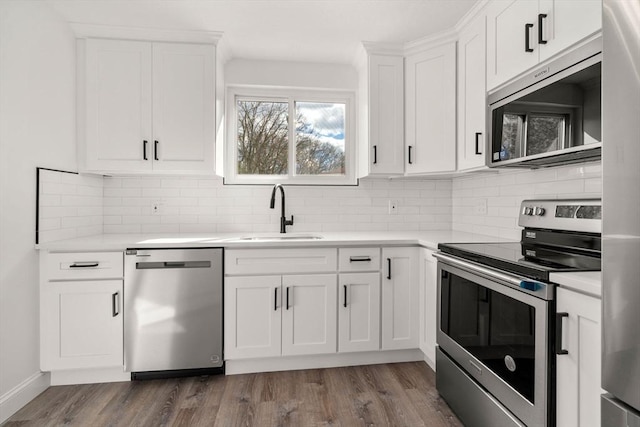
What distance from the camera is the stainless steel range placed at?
1250mm

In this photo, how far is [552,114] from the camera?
1.54 m

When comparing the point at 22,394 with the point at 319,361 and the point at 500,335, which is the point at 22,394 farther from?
the point at 500,335

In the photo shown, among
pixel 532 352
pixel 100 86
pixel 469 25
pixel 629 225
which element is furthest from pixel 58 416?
pixel 469 25

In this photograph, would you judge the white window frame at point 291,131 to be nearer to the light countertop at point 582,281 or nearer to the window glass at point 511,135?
the window glass at point 511,135

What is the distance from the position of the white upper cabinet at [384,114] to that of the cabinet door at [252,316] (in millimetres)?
1164

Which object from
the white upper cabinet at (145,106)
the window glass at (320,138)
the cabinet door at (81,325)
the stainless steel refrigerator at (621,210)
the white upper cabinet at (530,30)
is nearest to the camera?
the stainless steel refrigerator at (621,210)

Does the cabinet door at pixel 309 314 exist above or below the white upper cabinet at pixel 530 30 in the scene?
below

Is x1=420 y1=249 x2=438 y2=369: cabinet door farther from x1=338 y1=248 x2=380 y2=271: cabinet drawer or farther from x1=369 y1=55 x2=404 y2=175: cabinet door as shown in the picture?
x1=369 y1=55 x2=404 y2=175: cabinet door

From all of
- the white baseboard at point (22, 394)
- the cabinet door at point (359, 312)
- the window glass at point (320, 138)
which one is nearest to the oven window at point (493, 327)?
Answer: the cabinet door at point (359, 312)

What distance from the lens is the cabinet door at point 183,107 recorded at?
2473mm

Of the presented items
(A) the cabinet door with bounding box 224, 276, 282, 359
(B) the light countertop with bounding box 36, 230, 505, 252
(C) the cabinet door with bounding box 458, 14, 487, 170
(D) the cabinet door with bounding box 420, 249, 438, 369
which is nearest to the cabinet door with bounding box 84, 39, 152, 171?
(B) the light countertop with bounding box 36, 230, 505, 252

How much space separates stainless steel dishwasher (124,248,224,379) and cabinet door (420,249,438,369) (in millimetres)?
1348

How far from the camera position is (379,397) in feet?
6.66

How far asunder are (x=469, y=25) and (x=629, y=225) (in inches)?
78.4
